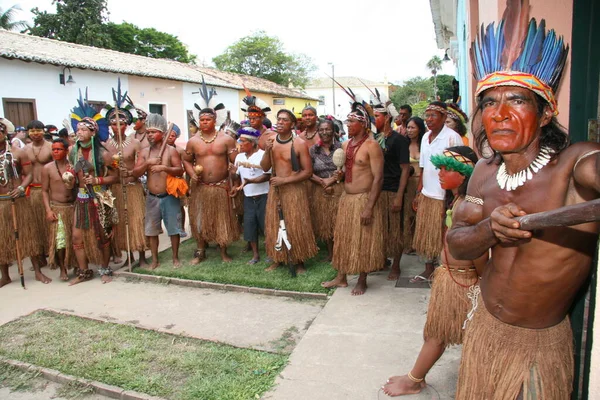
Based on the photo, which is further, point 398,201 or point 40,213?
point 40,213

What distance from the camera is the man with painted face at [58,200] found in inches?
222

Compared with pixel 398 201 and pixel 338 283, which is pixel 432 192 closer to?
pixel 398 201

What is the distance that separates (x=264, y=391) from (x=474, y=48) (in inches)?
98.4

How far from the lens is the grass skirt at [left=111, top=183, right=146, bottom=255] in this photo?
20.2 ft

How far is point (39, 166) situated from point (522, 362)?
20.7 ft

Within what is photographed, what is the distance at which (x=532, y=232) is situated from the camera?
5.39ft

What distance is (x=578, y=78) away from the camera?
7.02 feet

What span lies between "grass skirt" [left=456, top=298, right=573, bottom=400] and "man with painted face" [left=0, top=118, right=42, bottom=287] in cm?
563

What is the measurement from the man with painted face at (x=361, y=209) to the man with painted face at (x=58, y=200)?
3428 mm

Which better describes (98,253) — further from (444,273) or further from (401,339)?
(444,273)

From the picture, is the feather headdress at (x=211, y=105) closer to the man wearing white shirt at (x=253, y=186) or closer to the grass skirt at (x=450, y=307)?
the man wearing white shirt at (x=253, y=186)

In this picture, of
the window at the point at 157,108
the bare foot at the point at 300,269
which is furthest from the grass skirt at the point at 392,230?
the window at the point at 157,108

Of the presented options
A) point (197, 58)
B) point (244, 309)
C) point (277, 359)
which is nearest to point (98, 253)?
point (244, 309)

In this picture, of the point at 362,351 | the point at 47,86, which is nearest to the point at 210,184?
the point at 362,351
